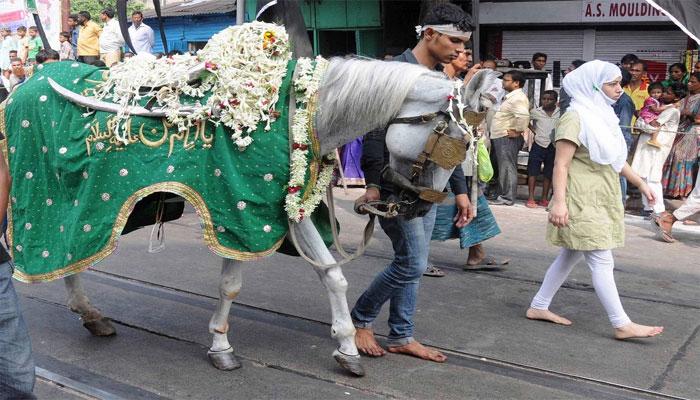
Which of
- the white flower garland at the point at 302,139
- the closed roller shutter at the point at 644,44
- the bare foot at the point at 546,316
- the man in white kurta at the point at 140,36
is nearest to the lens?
the white flower garland at the point at 302,139

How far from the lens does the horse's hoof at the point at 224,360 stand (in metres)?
4.80

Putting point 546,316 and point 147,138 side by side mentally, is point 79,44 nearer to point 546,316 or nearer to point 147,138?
point 147,138

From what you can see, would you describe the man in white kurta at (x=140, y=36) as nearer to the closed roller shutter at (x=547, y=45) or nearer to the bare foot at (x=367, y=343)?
the closed roller shutter at (x=547, y=45)

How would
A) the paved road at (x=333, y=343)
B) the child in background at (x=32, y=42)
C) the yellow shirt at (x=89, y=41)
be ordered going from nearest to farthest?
the paved road at (x=333, y=343), the yellow shirt at (x=89, y=41), the child in background at (x=32, y=42)

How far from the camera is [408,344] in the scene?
5020 mm

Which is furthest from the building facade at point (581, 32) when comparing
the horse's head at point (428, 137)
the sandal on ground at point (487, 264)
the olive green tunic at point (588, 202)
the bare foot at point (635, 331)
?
the horse's head at point (428, 137)

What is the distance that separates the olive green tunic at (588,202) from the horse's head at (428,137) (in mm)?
1281

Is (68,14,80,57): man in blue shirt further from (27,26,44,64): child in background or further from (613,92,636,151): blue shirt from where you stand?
(613,92,636,151): blue shirt

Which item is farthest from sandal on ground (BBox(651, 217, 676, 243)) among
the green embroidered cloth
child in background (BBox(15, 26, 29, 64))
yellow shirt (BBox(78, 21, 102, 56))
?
child in background (BBox(15, 26, 29, 64))

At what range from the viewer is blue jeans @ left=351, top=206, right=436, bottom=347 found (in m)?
4.72

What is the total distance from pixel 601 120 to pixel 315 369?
2385 mm

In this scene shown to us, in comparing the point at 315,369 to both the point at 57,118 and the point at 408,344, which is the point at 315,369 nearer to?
the point at 408,344

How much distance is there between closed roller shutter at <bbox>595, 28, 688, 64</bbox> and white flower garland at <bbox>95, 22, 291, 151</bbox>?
1060 cm

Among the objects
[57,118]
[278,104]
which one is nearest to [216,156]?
[278,104]
